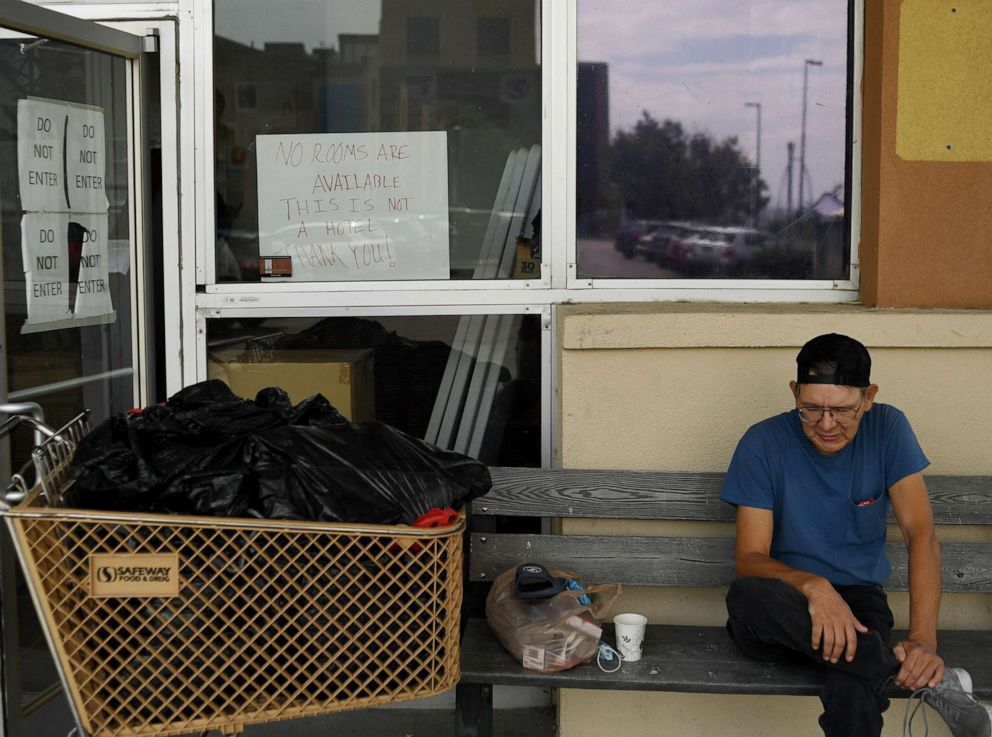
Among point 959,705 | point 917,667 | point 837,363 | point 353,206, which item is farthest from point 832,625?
point 353,206

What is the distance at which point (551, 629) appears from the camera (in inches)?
129

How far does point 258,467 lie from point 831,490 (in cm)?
172

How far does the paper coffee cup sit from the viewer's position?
11.0 feet

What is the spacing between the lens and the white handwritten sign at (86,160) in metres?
3.97

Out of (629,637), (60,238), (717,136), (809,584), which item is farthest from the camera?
(717,136)

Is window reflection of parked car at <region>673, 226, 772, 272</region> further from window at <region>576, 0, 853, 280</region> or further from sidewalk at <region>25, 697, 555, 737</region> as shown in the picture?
sidewalk at <region>25, 697, 555, 737</region>

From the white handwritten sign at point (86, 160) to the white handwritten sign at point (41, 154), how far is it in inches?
1.5

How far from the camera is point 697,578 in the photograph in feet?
12.2

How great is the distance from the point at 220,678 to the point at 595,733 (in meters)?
1.71

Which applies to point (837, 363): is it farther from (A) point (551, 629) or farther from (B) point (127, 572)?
(B) point (127, 572)

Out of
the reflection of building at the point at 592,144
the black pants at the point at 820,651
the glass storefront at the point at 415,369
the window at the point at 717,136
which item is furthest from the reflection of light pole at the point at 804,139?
the black pants at the point at 820,651

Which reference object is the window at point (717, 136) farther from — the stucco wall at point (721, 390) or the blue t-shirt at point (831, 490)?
the blue t-shirt at point (831, 490)

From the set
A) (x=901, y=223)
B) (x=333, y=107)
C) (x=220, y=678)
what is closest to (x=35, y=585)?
(x=220, y=678)

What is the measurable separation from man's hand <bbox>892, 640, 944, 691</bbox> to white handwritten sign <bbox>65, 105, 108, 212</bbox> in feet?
10.1
